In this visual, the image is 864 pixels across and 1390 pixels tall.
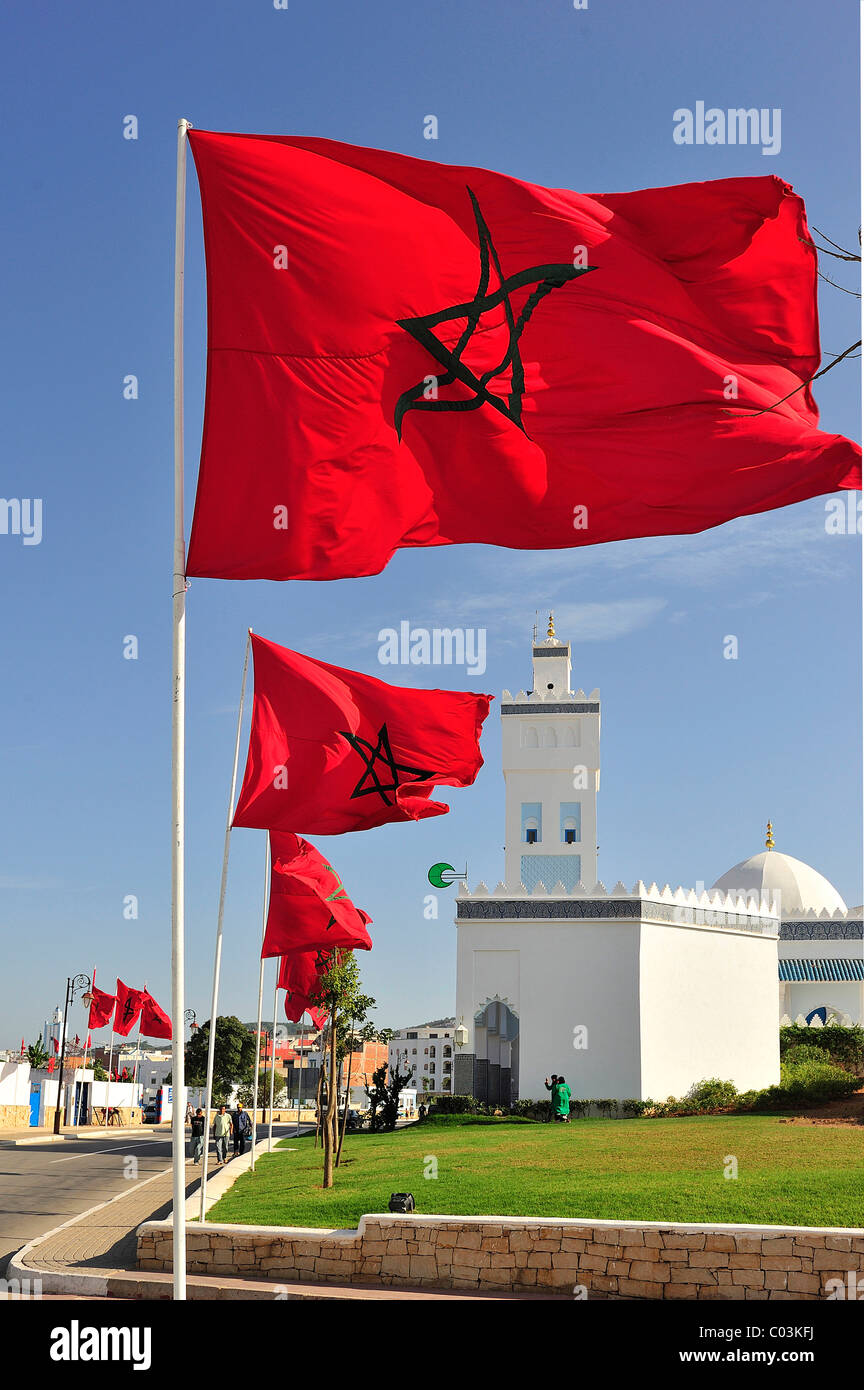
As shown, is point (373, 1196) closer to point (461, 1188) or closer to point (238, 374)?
point (461, 1188)

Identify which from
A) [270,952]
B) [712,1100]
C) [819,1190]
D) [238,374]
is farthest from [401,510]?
[712,1100]

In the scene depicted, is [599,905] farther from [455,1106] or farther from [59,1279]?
[59,1279]

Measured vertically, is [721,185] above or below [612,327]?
above

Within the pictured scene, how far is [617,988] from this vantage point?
1384 inches

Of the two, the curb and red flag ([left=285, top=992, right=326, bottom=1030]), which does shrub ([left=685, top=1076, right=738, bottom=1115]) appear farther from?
the curb

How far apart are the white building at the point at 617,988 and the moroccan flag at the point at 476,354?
2986cm

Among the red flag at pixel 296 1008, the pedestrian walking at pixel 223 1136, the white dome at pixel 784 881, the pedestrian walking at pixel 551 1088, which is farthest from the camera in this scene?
the white dome at pixel 784 881

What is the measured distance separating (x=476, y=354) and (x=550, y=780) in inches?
1523

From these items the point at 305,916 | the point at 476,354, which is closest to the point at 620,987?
the point at 305,916

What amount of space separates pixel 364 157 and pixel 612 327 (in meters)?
1.63

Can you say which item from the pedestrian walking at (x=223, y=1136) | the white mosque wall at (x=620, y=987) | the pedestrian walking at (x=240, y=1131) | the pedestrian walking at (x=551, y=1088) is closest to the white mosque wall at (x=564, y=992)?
the white mosque wall at (x=620, y=987)

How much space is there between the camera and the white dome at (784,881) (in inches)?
2028

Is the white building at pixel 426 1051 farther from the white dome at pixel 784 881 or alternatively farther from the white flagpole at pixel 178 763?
the white flagpole at pixel 178 763

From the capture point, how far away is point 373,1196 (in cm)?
1574
